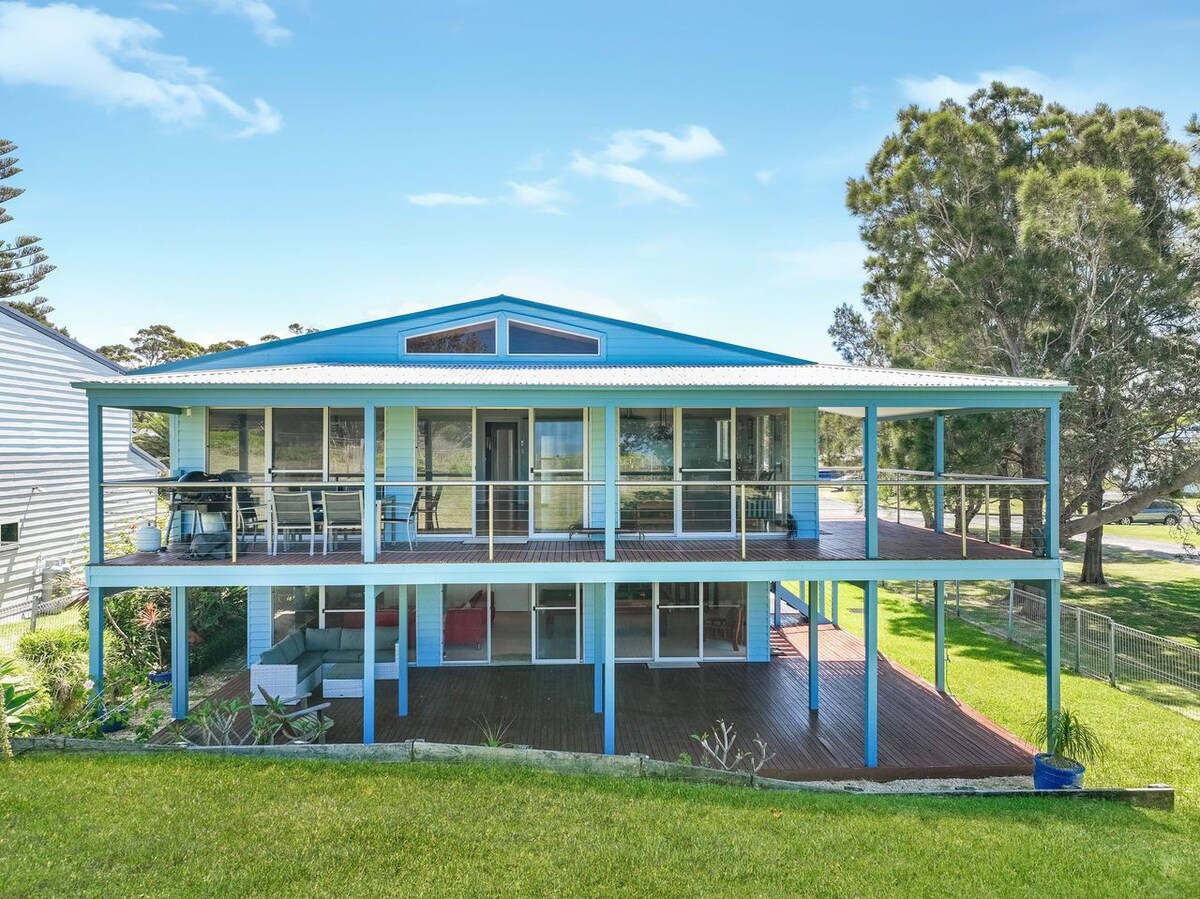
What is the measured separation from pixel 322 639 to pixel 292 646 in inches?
29.0

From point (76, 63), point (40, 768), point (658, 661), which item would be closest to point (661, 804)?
point (658, 661)

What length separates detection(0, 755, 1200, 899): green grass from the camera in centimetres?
523

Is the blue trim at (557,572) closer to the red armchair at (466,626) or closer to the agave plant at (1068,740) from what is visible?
the agave plant at (1068,740)

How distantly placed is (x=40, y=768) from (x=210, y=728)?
1.69m

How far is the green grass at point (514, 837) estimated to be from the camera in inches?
206

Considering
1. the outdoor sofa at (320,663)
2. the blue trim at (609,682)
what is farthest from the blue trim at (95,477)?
the blue trim at (609,682)

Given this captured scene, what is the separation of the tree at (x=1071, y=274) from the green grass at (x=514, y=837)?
12.8m

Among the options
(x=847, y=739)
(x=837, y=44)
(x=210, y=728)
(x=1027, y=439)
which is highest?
(x=837, y=44)

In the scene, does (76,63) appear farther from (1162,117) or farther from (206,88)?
(1162,117)

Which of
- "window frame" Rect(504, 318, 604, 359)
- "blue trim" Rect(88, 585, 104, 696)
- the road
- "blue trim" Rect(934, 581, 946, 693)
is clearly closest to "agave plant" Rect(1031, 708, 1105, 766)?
"blue trim" Rect(934, 581, 946, 693)

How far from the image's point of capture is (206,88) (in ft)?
52.1

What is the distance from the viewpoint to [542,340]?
13047 mm

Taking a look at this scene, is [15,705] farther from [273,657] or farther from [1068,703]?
[1068,703]

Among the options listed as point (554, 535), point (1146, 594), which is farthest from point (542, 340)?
point (1146, 594)
